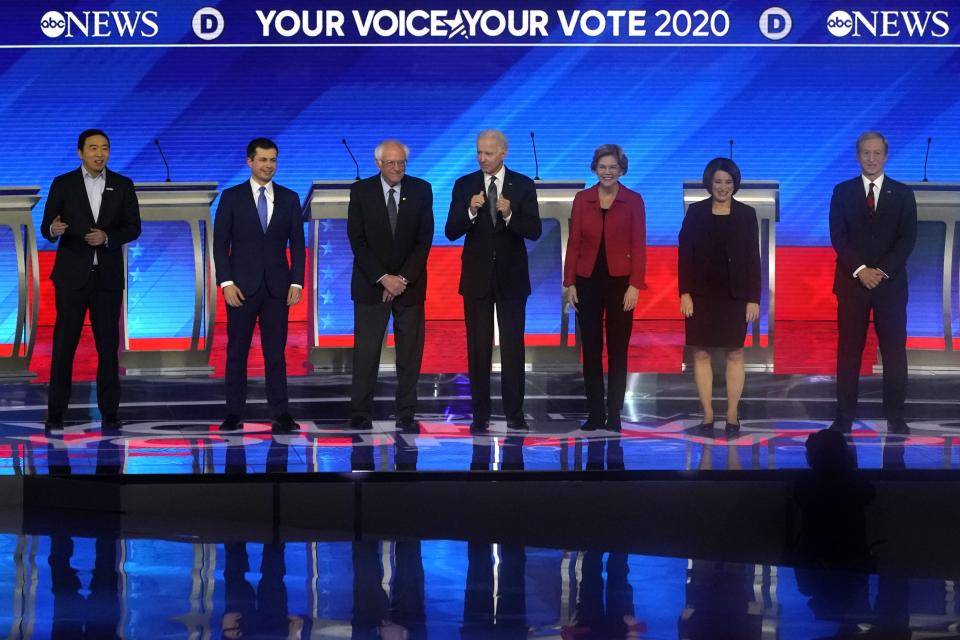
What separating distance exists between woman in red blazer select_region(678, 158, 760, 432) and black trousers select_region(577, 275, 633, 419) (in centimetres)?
26

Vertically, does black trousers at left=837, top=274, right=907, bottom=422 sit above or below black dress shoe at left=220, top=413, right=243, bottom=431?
above

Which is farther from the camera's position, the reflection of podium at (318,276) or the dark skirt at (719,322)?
the reflection of podium at (318,276)

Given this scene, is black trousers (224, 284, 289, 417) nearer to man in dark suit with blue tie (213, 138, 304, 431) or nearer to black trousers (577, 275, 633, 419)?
man in dark suit with blue tie (213, 138, 304, 431)

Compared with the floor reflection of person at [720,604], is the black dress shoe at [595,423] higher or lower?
higher

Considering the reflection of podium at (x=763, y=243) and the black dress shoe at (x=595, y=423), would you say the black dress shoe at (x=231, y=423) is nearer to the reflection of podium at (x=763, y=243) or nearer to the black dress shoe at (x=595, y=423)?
the black dress shoe at (x=595, y=423)

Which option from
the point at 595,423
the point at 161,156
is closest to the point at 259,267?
the point at 595,423

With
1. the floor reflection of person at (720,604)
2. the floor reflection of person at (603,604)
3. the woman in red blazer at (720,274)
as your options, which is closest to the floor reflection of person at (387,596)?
the floor reflection of person at (603,604)

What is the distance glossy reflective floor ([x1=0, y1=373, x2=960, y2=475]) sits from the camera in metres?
4.08

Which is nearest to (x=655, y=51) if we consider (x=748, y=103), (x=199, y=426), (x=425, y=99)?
(x=748, y=103)

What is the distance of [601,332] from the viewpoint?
5.13m

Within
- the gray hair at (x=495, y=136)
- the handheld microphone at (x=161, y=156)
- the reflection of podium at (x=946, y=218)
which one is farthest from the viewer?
the handheld microphone at (x=161, y=156)

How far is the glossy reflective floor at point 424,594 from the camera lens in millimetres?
2799

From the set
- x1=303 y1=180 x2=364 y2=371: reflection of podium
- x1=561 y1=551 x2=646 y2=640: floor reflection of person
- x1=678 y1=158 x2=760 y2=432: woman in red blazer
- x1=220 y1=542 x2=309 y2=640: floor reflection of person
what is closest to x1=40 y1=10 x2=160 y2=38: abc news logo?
x1=303 y1=180 x2=364 y2=371: reflection of podium

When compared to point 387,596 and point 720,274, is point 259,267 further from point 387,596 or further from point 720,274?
point 387,596
